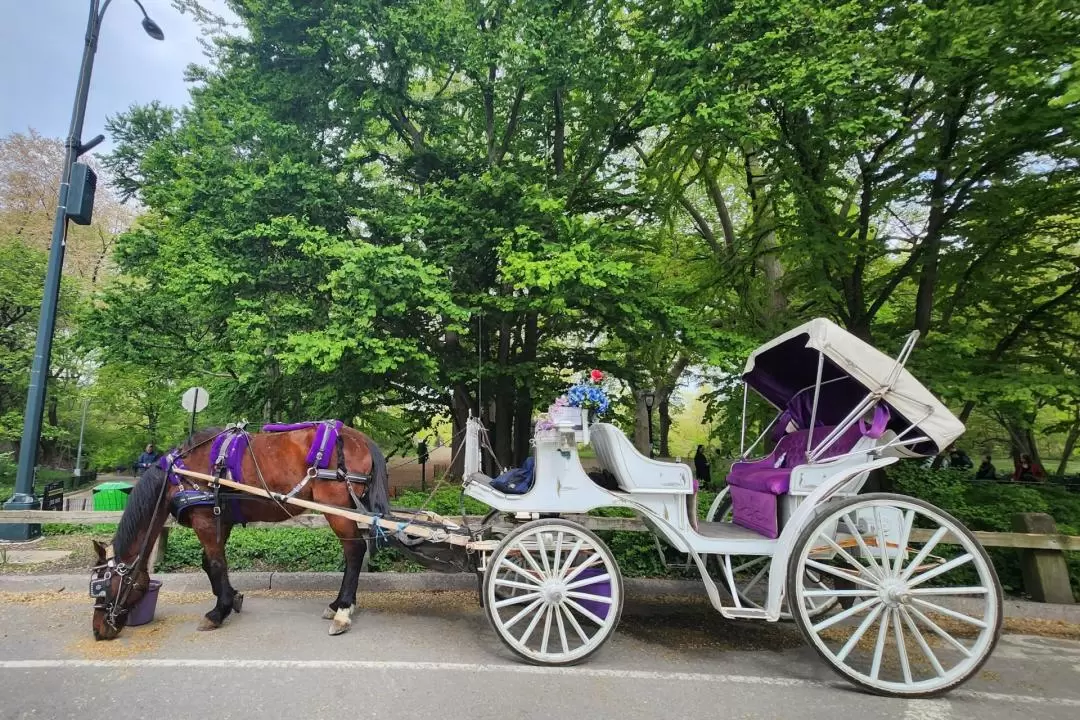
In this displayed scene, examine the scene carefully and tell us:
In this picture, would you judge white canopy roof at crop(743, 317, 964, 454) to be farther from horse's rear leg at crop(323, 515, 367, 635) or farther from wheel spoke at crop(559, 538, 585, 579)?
horse's rear leg at crop(323, 515, 367, 635)

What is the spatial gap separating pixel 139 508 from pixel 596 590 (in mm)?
3501

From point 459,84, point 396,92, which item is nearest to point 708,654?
point 396,92

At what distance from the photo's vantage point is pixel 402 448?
38.7ft

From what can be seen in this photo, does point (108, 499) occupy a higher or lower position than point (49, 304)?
lower

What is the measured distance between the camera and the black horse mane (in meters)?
4.10

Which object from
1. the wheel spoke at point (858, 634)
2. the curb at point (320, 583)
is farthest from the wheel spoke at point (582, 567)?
the curb at point (320, 583)

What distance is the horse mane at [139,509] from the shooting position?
4098 millimetres

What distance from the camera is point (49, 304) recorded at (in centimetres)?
655

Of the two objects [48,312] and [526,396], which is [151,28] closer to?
[48,312]

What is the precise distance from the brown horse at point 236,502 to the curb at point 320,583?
0.87 meters

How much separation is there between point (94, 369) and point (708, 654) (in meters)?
20.0

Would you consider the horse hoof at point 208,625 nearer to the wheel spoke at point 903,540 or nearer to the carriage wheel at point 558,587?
the carriage wheel at point 558,587

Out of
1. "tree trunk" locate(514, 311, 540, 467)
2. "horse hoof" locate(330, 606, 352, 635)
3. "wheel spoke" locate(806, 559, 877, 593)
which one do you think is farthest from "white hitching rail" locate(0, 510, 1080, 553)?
"tree trunk" locate(514, 311, 540, 467)

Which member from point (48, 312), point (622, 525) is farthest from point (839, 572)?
point (48, 312)
